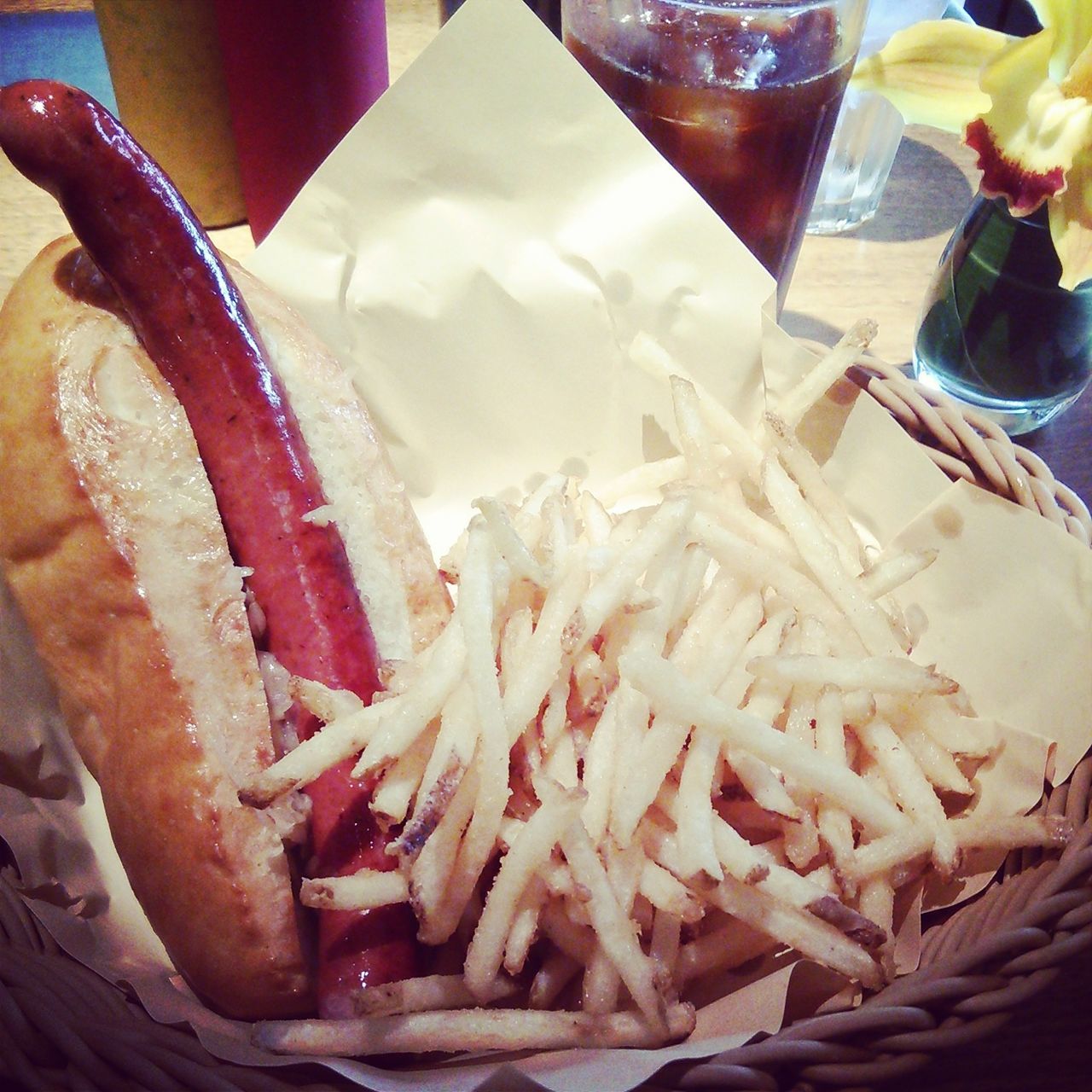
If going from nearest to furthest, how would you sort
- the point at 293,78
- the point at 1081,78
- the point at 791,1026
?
the point at 791,1026 → the point at 1081,78 → the point at 293,78

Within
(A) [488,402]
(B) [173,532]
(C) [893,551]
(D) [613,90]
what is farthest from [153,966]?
(D) [613,90]

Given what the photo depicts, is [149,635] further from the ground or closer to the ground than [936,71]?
closer to the ground

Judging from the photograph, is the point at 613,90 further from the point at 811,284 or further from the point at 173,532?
the point at 173,532

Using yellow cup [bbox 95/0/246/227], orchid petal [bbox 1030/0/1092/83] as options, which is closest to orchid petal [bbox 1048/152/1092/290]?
orchid petal [bbox 1030/0/1092/83]

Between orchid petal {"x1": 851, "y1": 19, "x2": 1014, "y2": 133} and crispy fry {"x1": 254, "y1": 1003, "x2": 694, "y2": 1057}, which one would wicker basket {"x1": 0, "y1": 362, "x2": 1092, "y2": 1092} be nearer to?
crispy fry {"x1": 254, "y1": 1003, "x2": 694, "y2": 1057}

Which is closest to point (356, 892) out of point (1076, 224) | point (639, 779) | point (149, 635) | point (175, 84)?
point (639, 779)

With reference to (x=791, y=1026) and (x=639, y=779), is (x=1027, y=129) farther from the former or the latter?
(x=791, y=1026)

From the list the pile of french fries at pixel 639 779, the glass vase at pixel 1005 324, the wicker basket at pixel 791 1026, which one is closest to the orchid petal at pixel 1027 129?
the glass vase at pixel 1005 324

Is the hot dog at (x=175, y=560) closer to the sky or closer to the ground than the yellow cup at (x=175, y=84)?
closer to the ground

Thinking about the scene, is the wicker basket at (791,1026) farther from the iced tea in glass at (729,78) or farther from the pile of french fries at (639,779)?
the iced tea in glass at (729,78)
